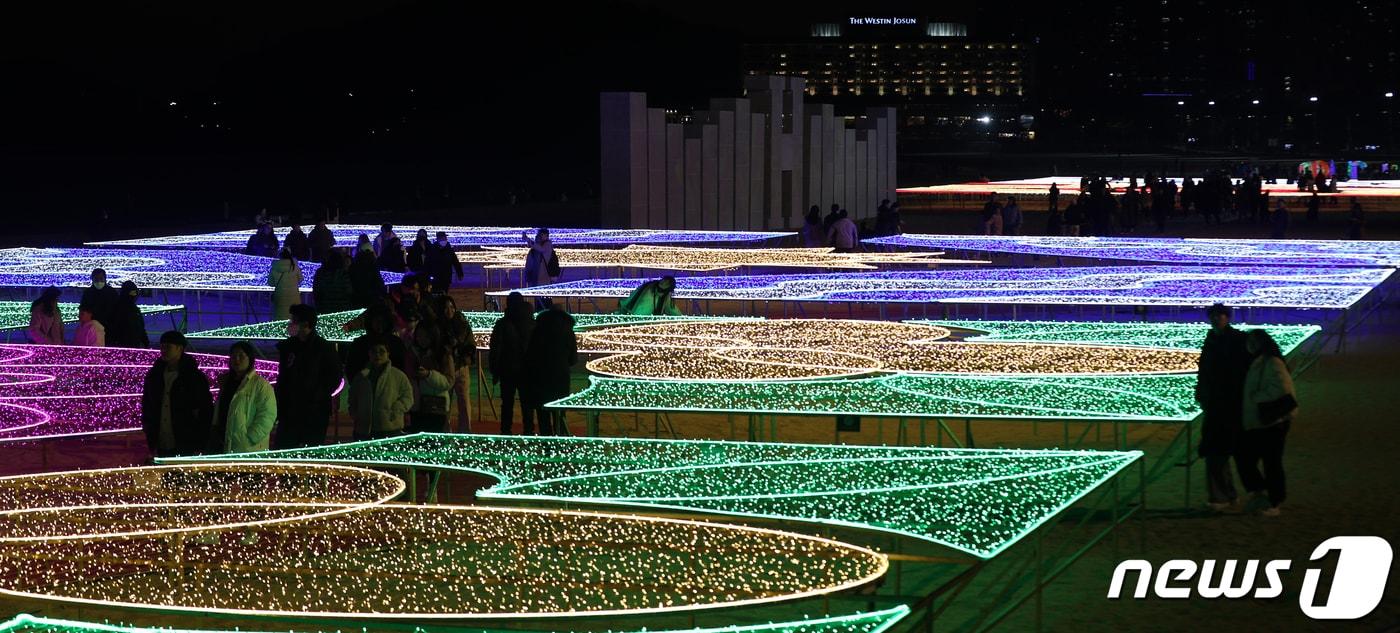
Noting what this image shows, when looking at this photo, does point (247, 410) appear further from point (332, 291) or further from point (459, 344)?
point (332, 291)

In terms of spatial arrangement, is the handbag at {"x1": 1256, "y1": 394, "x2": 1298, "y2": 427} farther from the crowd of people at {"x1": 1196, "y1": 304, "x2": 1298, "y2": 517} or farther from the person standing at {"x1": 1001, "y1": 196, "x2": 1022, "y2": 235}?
the person standing at {"x1": 1001, "y1": 196, "x2": 1022, "y2": 235}

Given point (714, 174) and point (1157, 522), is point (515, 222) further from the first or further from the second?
point (1157, 522)

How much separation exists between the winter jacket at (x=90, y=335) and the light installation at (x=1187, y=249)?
15409 mm

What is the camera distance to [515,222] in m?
44.8

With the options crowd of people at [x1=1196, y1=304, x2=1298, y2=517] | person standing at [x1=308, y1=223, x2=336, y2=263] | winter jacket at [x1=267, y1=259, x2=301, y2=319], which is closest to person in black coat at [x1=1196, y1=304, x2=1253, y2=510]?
crowd of people at [x1=1196, y1=304, x2=1298, y2=517]

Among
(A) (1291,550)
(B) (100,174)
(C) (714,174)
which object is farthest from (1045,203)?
(A) (1291,550)

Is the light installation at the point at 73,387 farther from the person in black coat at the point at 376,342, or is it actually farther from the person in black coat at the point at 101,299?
the person in black coat at the point at 101,299

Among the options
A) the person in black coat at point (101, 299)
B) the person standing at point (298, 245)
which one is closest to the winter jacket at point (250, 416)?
the person in black coat at point (101, 299)

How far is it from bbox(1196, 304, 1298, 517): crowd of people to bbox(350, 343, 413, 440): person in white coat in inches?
202

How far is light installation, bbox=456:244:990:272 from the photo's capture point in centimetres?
2595

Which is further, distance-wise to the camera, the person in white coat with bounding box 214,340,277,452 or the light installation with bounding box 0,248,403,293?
the light installation with bounding box 0,248,403,293

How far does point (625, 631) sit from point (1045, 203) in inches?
2168

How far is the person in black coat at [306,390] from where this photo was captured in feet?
37.6

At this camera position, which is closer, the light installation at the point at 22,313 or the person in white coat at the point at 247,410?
the person in white coat at the point at 247,410
